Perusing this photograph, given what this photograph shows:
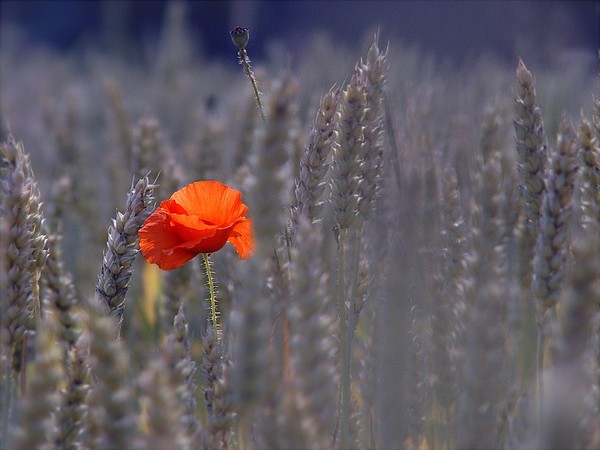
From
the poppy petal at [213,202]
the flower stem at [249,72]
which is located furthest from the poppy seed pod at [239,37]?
the poppy petal at [213,202]

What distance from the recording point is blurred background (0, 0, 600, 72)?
2.30 meters

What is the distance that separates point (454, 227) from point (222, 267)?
1.70ft

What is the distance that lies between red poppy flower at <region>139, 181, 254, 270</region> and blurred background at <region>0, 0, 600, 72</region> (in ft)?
0.72

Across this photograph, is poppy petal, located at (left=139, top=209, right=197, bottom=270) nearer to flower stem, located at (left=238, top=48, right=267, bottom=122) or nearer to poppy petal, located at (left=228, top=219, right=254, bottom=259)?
poppy petal, located at (left=228, top=219, right=254, bottom=259)

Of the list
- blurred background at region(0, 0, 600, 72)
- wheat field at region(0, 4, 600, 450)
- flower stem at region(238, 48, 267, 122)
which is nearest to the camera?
wheat field at region(0, 4, 600, 450)

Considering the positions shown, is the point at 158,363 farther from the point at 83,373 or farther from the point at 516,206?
the point at 516,206

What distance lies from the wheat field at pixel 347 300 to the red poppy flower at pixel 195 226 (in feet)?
0.19

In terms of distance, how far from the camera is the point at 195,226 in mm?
887

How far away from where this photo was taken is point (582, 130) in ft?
2.79

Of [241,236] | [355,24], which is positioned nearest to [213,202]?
[241,236]

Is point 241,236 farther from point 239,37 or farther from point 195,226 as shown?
point 239,37

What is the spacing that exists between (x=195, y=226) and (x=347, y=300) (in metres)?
0.24

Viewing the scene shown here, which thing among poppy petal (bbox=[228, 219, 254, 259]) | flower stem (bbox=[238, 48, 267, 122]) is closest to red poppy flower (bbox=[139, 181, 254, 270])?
poppy petal (bbox=[228, 219, 254, 259])

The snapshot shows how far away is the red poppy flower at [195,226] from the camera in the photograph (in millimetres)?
876
